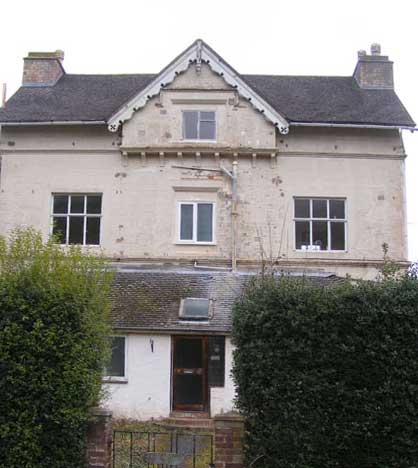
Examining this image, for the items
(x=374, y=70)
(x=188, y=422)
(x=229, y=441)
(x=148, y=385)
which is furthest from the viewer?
(x=374, y=70)

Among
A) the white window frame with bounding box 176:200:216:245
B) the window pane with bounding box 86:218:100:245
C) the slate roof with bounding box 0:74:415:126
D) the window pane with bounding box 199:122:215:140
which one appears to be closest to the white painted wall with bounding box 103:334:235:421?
the white window frame with bounding box 176:200:216:245

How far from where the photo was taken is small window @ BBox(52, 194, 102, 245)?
21.6 m

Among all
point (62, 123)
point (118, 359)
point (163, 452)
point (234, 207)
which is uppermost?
point (62, 123)

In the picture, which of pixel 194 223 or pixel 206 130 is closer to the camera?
pixel 194 223

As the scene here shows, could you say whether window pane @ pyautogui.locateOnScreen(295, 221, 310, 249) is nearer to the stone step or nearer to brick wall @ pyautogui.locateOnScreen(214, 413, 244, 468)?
the stone step

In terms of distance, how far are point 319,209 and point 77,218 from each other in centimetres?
920

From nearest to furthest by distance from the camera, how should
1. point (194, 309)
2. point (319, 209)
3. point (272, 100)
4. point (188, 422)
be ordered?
1. point (188, 422)
2. point (194, 309)
3. point (319, 209)
4. point (272, 100)

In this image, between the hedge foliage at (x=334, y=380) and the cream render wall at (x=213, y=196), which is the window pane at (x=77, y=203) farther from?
the hedge foliage at (x=334, y=380)

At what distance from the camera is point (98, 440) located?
8.18m

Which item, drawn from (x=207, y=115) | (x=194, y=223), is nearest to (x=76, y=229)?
(x=194, y=223)

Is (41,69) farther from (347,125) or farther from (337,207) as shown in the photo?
(337,207)

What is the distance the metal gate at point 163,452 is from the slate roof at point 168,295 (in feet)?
12.9

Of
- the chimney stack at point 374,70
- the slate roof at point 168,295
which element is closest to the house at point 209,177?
the slate roof at point 168,295

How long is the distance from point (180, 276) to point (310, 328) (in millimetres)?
12596
